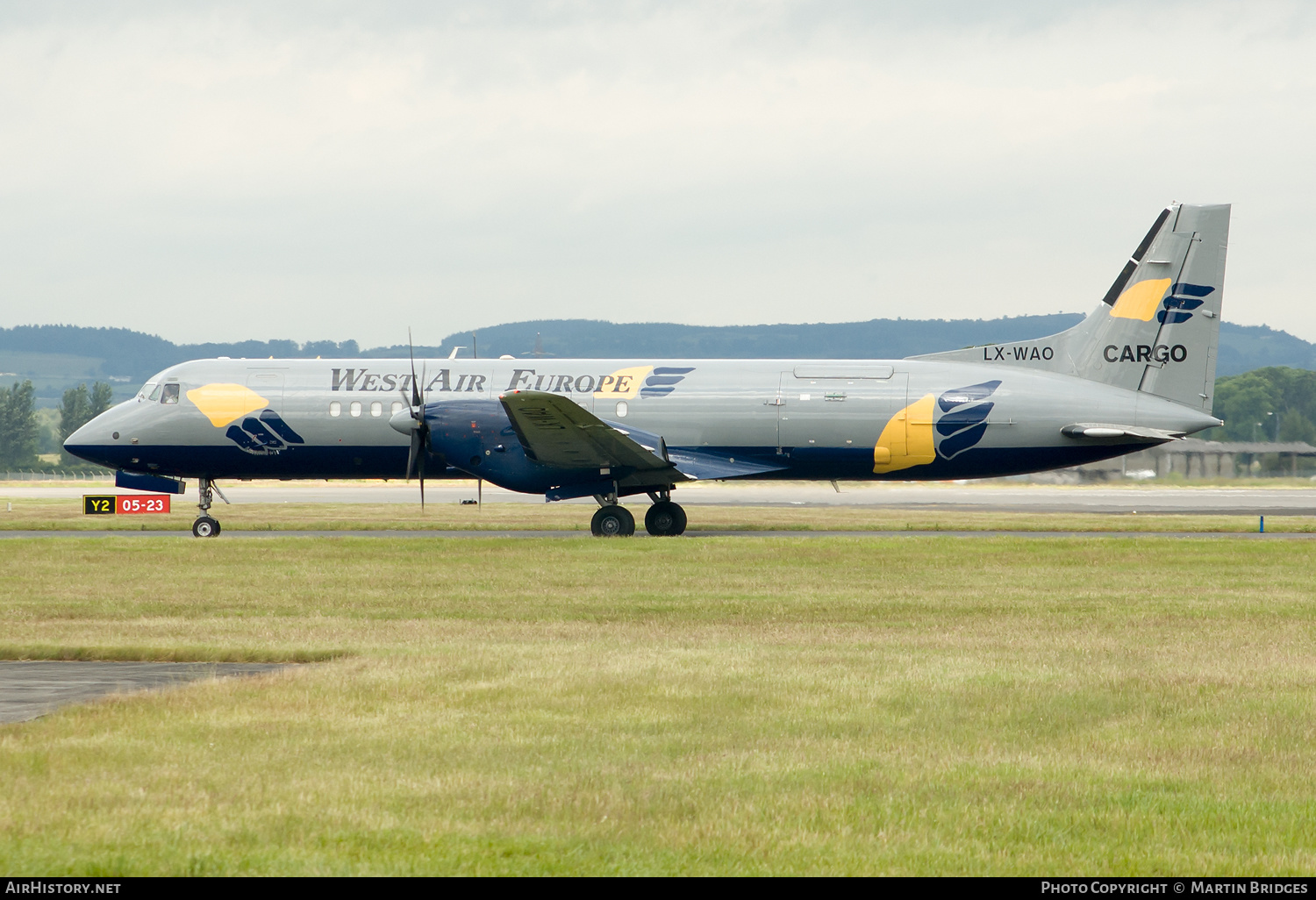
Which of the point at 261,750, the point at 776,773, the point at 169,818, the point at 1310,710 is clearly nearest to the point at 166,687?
the point at 261,750

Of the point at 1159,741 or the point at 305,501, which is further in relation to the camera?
the point at 305,501

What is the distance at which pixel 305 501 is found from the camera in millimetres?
55750

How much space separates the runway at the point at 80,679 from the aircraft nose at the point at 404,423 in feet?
55.5

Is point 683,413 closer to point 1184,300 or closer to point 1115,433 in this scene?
point 1115,433

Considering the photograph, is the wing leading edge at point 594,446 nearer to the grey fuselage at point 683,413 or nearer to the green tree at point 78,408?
the grey fuselage at point 683,413

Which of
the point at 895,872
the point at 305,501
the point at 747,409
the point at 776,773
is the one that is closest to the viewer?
the point at 895,872

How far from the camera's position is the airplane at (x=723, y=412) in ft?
99.5

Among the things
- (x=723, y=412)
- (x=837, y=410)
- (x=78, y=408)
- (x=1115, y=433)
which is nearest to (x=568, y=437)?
(x=723, y=412)

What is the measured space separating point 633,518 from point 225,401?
10.8m

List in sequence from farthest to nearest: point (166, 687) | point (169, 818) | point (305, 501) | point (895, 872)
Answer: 1. point (305, 501)
2. point (166, 687)
3. point (169, 818)
4. point (895, 872)

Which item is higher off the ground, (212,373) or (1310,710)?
(212,373)

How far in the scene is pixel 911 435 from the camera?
3078cm
